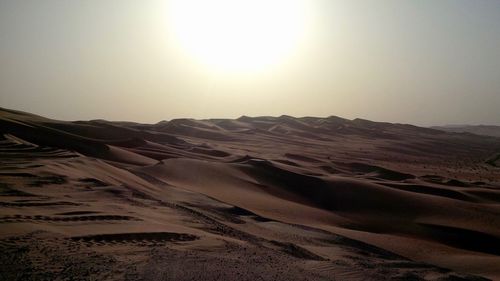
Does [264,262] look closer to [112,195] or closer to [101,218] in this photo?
[101,218]

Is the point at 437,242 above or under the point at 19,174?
under

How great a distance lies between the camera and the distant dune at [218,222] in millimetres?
4750

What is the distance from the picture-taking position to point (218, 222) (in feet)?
24.3

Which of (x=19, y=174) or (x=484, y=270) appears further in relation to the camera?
(x=19, y=174)

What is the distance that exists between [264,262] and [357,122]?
62.5 meters

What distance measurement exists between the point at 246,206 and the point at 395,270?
4574 millimetres

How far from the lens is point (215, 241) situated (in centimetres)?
591

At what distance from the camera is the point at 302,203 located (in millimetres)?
11688

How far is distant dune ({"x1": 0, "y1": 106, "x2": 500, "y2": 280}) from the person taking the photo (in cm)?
475

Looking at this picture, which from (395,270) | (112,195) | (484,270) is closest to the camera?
(395,270)

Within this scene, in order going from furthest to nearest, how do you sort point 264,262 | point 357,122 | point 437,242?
point 357,122
point 437,242
point 264,262

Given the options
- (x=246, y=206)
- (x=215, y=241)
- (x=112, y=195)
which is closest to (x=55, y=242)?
(x=215, y=241)

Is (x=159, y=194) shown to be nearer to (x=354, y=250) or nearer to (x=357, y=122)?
(x=354, y=250)

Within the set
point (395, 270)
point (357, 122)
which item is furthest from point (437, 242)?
point (357, 122)
